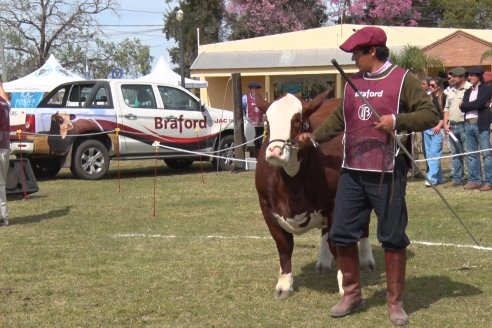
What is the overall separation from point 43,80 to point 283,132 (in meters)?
23.0

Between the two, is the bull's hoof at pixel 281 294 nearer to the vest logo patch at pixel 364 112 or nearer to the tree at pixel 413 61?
the vest logo patch at pixel 364 112

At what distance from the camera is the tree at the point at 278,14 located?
4697 centimetres

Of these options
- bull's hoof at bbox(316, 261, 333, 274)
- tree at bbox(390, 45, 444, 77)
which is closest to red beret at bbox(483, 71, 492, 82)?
bull's hoof at bbox(316, 261, 333, 274)

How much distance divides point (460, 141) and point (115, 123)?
22.5ft

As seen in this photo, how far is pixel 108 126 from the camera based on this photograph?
563 inches

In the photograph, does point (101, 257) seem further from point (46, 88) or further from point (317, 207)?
point (46, 88)

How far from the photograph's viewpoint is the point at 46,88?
84.6 feet

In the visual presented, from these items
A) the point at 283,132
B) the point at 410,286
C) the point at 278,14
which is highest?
the point at 278,14

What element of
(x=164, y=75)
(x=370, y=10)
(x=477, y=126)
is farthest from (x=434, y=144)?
(x=370, y=10)

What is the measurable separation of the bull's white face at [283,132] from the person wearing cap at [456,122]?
703 centimetres

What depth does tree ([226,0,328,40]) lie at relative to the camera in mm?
46969

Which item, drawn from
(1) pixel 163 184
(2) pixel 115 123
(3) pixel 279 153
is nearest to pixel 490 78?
(1) pixel 163 184

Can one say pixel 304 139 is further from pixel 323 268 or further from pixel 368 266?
pixel 368 266

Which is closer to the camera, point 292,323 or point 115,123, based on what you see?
point 292,323
